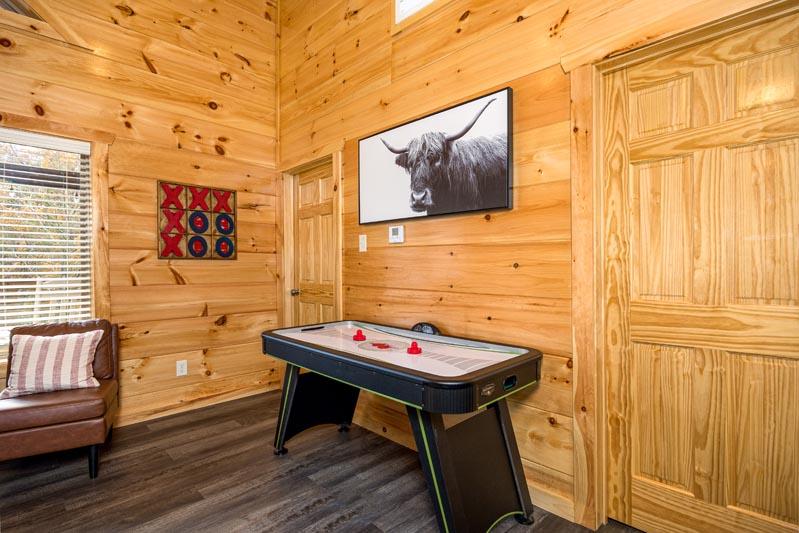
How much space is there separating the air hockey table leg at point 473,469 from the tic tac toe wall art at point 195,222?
257 cm

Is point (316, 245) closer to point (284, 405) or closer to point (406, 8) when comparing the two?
point (284, 405)

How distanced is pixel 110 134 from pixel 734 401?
3988 millimetres

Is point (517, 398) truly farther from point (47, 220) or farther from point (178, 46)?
point (178, 46)

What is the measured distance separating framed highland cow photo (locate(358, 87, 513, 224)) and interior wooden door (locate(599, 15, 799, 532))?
0.49 m

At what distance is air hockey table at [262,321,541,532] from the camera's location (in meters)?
1.53

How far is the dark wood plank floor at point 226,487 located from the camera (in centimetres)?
190

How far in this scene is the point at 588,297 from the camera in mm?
1837

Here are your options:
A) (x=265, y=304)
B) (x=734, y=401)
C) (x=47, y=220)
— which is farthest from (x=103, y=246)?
(x=734, y=401)

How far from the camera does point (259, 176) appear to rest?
150 inches

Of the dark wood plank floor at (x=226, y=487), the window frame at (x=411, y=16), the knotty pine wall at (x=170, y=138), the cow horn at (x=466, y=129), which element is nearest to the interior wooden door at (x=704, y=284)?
the dark wood plank floor at (x=226, y=487)

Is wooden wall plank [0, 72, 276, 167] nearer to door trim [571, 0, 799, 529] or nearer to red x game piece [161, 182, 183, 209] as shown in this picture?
red x game piece [161, 182, 183, 209]

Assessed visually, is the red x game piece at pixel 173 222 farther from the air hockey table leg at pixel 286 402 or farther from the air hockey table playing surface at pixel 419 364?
the air hockey table leg at pixel 286 402

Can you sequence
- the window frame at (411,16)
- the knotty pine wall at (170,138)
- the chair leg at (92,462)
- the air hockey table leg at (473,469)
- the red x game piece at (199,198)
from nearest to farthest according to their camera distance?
1. the air hockey table leg at (473,469)
2. the chair leg at (92,462)
3. the window frame at (411,16)
4. the knotty pine wall at (170,138)
5. the red x game piece at (199,198)

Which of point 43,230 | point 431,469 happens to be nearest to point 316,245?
point 43,230
